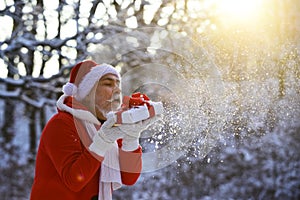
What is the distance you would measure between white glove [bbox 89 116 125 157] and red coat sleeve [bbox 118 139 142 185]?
129 millimetres

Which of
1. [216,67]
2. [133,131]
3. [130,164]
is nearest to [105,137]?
[133,131]

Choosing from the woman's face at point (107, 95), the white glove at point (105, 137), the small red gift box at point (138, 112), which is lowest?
the white glove at point (105, 137)

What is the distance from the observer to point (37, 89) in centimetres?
448

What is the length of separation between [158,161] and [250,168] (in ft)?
9.19

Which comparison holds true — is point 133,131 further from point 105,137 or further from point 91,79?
point 91,79

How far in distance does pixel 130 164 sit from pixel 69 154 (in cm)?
22

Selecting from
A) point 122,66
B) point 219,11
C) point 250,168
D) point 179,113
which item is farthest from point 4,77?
point 179,113

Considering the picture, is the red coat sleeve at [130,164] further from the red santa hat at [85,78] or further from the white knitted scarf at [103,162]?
the red santa hat at [85,78]

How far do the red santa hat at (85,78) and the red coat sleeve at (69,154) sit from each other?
11 cm

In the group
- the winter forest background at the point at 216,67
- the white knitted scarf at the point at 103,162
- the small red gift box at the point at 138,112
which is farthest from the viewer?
the winter forest background at the point at 216,67

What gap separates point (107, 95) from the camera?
145 cm

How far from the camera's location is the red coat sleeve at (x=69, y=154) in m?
1.30

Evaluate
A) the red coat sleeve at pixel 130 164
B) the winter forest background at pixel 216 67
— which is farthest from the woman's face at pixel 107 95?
the winter forest background at pixel 216 67

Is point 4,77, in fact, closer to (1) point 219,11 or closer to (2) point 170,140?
(1) point 219,11
